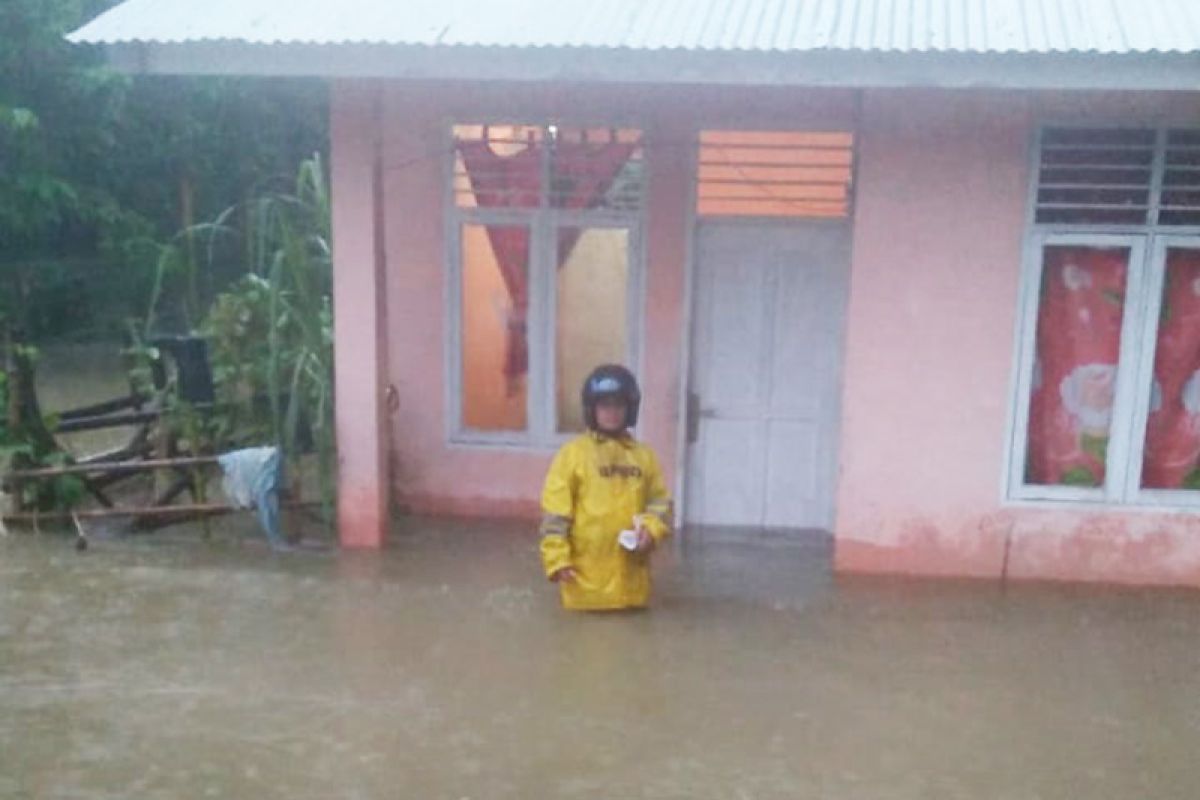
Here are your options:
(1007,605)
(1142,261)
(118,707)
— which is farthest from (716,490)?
(118,707)

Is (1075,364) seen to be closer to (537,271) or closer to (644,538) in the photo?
(644,538)

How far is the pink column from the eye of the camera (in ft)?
23.4

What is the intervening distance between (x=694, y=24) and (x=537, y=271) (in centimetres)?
225

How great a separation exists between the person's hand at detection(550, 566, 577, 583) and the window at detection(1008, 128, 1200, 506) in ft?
8.71

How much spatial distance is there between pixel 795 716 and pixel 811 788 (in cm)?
66

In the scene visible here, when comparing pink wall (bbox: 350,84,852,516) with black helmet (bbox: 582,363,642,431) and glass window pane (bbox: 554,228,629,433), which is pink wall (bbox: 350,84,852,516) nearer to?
glass window pane (bbox: 554,228,629,433)

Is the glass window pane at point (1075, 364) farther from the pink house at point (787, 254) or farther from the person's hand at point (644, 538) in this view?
the person's hand at point (644, 538)

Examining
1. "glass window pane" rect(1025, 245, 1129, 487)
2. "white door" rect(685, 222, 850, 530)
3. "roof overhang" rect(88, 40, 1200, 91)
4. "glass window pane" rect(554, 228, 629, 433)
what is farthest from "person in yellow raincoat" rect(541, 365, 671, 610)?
"glass window pane" rect(1025, 245, 1129, 487)

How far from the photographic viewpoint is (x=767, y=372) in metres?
7.98

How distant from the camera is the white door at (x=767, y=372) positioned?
787 centimetres

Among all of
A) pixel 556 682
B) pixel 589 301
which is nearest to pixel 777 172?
pixel 589 301

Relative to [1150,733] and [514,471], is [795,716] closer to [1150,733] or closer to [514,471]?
[1150,733]

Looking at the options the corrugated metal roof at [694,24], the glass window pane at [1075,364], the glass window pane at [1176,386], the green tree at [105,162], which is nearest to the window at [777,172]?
the corrugated metal roof at [694,24]

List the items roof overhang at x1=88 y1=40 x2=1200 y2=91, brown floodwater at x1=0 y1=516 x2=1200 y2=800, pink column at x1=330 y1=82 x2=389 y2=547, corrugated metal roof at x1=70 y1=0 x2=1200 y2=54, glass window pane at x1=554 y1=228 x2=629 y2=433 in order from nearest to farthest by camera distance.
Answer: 1. brown floodwater at x1=0 y1=516 x2=1200 y2=800
2. roof overhang at x1=88 y1=40 x2=1200 y2=91
3. corrugated metal roof at x1=70 y1=0 x2=1200 y2=54
4. pink column at x1=330 y1=82 x2=389 y2=547
5. glass window pane at x1=554 y1=228 x2=629 y2=433
